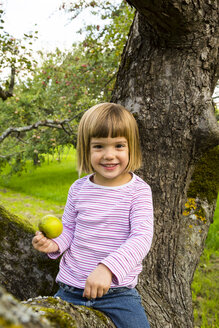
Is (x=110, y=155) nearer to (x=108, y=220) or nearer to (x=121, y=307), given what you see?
(x=108, y=220)

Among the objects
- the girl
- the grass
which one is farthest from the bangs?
the grass

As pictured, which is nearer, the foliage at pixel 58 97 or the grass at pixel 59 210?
the grass at pixel 59 210

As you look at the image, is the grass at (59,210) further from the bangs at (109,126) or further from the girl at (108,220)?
→ the bangs at (109,126)

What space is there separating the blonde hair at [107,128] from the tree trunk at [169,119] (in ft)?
1.23

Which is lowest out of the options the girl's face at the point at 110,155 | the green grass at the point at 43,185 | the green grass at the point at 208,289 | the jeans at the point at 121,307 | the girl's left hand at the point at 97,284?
the green grass at the point at 43,185

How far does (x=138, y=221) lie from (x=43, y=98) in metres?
12.1

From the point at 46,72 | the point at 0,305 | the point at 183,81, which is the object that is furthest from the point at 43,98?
the point at 0,305

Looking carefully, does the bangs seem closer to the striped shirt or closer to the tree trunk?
the striped shirt

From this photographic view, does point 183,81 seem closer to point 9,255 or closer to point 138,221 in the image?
point 138,221

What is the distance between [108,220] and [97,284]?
0.55m

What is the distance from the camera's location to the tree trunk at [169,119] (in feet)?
7.47

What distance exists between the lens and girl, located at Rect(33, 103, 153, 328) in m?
1.79

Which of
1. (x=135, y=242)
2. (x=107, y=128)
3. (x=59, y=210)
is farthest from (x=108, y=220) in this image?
(x=59, y=210)

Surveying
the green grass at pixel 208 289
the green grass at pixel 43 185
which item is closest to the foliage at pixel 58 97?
the green grass at pixel 43 185
